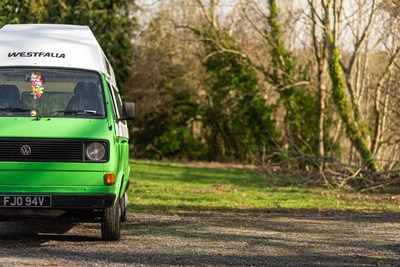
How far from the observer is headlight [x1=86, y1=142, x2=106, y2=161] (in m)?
10.2

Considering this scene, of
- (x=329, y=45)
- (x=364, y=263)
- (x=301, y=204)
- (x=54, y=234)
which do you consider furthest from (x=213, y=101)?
(x=364, y=263)

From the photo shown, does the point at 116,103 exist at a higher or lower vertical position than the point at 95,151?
higher

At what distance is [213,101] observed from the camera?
41219 mm

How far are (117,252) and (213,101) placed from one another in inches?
1240

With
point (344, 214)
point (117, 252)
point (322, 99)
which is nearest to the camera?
point (117, 252)

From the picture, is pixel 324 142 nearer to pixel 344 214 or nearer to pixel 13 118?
pixel 344 214

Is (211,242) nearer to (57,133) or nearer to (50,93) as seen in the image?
(57,133)

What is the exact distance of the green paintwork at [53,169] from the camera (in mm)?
10062

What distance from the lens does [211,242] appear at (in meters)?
11.1

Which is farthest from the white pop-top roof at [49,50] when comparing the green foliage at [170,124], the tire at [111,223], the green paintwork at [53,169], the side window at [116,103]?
the green foliage at [170,124]

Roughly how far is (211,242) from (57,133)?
8.29 ft

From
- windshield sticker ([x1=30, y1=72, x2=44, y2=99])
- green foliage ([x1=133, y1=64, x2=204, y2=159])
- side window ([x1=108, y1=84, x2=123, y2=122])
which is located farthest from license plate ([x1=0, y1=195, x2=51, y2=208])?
green foliage ([x1=133, y1=64, x2=204, y2=159])

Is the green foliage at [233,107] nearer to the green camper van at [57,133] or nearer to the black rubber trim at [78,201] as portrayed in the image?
the green camper van at [57,133]

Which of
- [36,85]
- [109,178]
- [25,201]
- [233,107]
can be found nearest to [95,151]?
[109,178]
